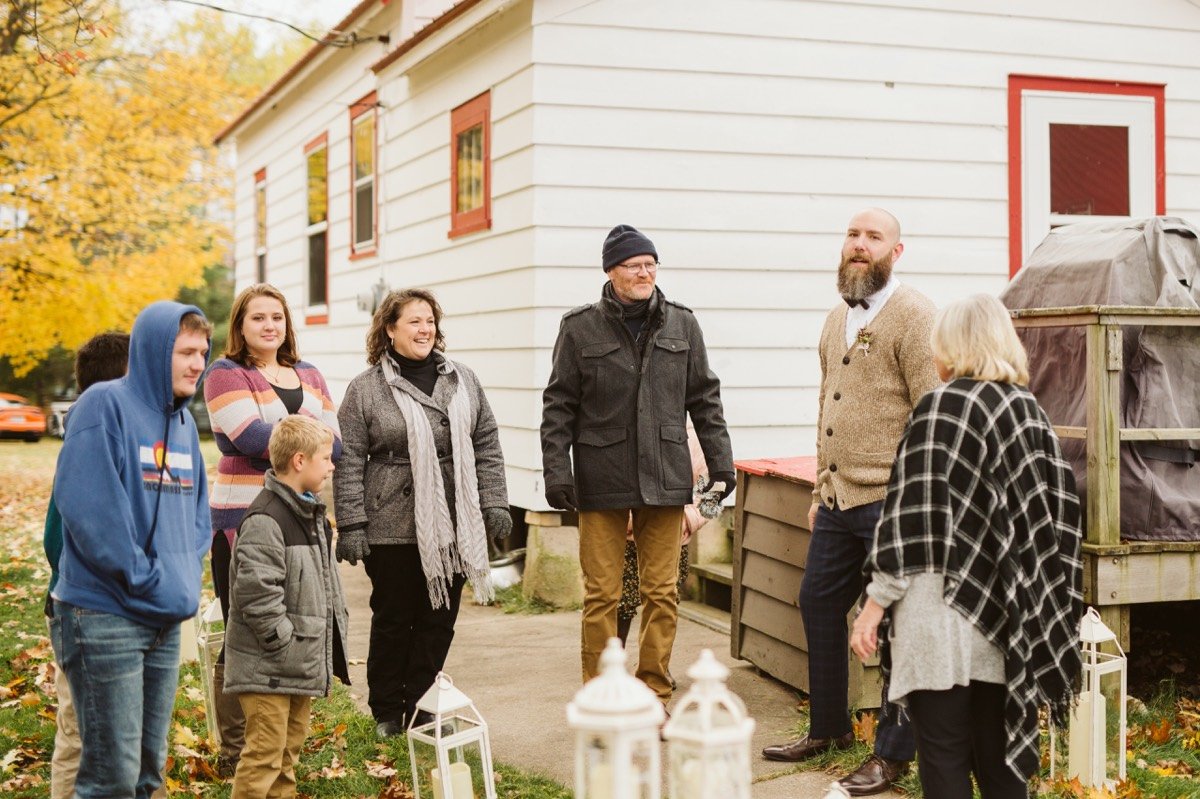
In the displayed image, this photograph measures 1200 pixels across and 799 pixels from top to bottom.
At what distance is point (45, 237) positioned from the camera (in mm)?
17953

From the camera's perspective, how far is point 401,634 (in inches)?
224

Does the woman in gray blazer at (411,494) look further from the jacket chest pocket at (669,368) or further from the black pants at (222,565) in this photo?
the jacket chest pocket at (669,368)

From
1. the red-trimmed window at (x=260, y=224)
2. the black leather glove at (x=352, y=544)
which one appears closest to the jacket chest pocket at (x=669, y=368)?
the black leather glove at (x=352, y=544)

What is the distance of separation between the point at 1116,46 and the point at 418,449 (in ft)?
21.2

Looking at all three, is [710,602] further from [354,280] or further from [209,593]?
[354,280]

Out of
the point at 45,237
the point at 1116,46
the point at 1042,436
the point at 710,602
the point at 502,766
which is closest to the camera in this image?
the point at 1042,436

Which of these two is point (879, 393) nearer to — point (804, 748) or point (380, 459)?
point (804, 748)

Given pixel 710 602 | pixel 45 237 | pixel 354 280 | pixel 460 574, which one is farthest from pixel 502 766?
pixel 45 237

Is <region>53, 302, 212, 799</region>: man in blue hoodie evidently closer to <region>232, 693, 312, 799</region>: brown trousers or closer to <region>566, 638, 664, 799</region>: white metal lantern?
<region>232, 693, 312, 799</region>: brown trousers

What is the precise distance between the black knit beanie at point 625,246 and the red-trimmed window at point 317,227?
8.37m

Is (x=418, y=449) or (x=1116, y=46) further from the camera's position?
(x=1116, y=46)

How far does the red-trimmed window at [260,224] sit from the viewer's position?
638 inches

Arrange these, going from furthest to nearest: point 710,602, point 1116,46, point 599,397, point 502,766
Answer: point 1116,46 < point 710,602 < point 599,397 < point 502,766

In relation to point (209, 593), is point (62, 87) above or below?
above
